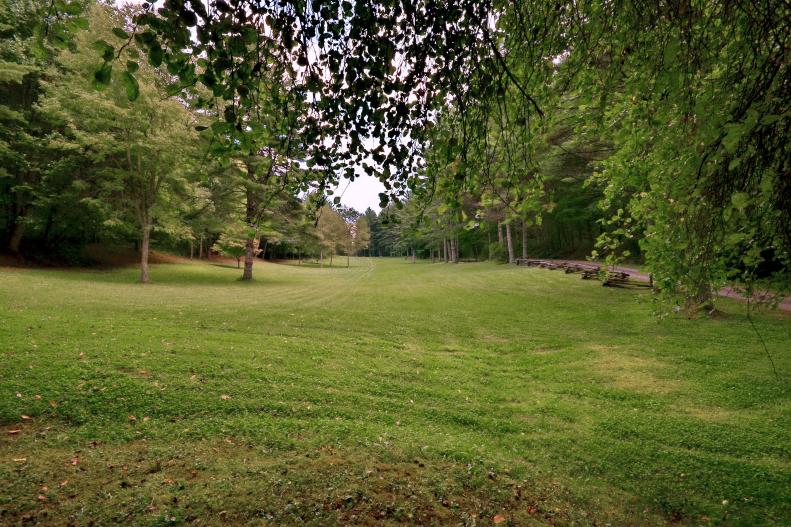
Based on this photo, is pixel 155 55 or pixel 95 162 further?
pixel 95 162

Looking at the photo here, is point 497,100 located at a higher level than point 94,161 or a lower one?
lower

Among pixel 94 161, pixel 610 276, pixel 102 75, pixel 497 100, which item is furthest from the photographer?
pixel 94 161

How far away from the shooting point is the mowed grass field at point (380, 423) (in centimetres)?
376

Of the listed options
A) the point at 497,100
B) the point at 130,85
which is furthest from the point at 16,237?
the point at 497,100

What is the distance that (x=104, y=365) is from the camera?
641 cm

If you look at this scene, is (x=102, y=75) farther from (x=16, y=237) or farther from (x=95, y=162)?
(x=16, y=237)

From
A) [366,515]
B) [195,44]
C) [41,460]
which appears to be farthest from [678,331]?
[41,460]

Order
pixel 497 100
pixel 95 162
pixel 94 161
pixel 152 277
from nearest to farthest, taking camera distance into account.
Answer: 1. pixel 497 100
2. pixel 94 161
3. pixel 95 162
4. pixel 152 277

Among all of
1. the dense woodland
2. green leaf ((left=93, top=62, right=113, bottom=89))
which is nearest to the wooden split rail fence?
the dense woodland

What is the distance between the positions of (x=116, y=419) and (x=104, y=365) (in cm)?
184

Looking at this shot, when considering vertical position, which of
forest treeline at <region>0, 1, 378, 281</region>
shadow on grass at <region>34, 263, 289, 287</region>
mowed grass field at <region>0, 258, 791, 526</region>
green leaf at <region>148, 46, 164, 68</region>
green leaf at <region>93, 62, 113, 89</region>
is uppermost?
forest treeline at <region>0, 1, 378, 281</region>

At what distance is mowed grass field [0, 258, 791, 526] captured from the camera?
3.76 metres

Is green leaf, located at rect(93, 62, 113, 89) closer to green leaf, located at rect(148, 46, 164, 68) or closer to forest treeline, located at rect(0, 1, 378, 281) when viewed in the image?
green leaf, located at rect(148, 46, 164, 68)

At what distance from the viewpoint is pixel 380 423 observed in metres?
5.62
